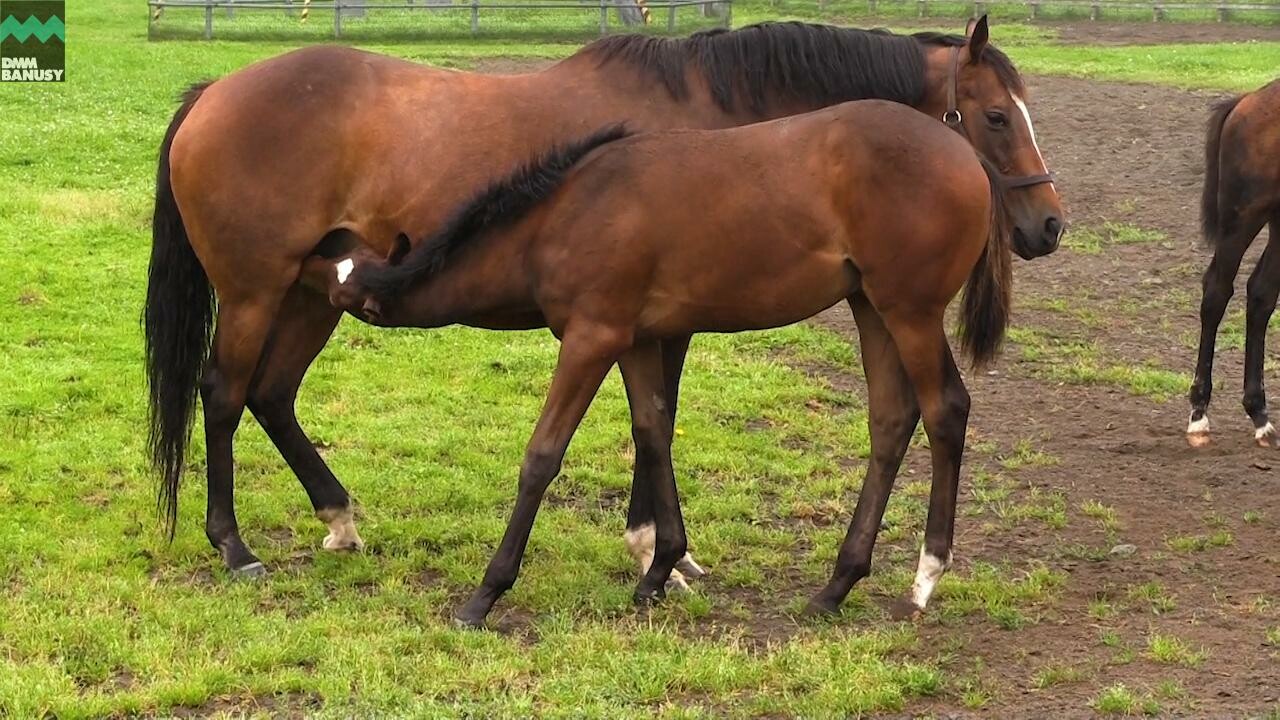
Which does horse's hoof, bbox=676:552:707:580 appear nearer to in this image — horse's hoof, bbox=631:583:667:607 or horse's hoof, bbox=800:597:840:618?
horse's hoof, bbox=631:583:667:607

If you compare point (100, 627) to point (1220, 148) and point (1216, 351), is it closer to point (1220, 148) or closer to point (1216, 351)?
point (1220, 148)

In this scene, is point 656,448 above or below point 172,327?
below

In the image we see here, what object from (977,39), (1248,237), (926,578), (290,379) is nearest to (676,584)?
(926,578)

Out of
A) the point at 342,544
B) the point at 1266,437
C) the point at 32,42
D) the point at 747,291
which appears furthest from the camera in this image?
the point at 32,42

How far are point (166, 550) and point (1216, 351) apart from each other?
6.55m

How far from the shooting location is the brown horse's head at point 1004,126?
19.8 ft

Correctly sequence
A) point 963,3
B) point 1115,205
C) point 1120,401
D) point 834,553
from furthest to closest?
1. point 963,3
2. point 1115,205
3. point 1120,401
4. point 834,553

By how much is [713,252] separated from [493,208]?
82 centimetres

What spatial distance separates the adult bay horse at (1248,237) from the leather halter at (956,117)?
2384mm

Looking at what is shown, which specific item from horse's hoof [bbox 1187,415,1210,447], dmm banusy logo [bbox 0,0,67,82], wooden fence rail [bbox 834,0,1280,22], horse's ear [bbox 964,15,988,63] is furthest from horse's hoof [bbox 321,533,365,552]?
wooden fence rail [bbox 834,0,1280,22]

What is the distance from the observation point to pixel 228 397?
6223 mm

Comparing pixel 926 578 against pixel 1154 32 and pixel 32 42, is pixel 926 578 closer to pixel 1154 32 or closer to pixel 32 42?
pixel 32 42

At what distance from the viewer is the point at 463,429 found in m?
7.98

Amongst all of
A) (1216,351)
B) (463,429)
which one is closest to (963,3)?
(1216,351)
